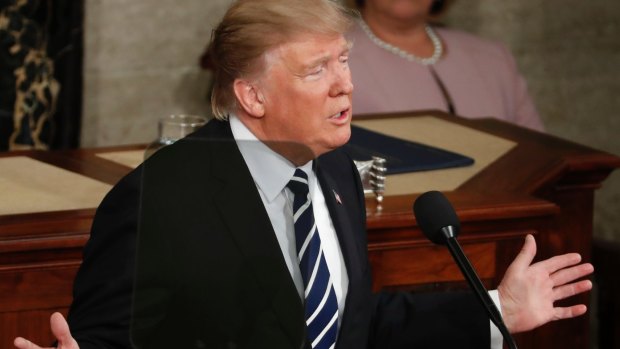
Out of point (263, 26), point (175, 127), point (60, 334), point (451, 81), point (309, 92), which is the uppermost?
point (263, 26)

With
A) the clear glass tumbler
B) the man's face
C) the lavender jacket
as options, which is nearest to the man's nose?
the man's face

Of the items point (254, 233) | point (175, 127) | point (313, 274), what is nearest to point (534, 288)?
point (313, 274)

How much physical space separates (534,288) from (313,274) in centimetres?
46

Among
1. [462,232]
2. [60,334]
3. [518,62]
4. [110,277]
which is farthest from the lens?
[518,62]

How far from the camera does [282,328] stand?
1.61 metres

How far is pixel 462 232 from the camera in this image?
3.13 metres

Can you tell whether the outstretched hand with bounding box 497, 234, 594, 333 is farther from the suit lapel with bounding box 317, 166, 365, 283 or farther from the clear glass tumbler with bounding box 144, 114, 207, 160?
the clear glass tumbler with bounding box 144, 114, 207, 160

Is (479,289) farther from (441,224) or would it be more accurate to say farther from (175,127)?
(175,127)

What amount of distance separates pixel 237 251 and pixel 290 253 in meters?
0.27

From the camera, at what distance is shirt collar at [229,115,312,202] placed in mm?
1809

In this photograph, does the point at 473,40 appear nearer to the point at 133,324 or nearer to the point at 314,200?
the point at 314,200

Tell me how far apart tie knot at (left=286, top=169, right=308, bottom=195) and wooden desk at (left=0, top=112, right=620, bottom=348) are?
2.71 feet

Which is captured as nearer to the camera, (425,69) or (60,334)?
(60,334)

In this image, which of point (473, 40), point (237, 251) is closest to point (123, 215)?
point (237, 251)
